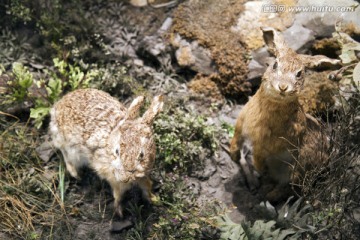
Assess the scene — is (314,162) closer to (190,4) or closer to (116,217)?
(116,217)

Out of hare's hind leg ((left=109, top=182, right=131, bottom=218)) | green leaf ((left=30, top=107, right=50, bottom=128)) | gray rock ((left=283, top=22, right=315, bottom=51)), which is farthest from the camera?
gray rock ((left=283, top=22, right=315, bottom=51))

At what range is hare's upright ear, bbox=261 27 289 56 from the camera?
522cm

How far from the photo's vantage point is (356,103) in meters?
5.32

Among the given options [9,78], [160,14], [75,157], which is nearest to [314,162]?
[75,157]

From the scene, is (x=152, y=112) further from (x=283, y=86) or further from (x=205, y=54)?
(x=205, y=54)

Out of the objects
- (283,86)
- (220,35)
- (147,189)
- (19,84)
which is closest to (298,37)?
(220,35)

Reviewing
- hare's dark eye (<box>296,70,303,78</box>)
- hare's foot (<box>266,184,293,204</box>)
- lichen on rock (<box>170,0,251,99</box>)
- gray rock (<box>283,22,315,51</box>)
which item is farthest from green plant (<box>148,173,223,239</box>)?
gray rock (<box>283,22,315,51</box>)

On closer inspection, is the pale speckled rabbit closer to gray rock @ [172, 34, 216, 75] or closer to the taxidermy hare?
the taxidermy hare

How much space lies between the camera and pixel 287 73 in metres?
4.93

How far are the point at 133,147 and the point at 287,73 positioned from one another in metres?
1.69

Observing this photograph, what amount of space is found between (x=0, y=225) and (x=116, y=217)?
132 cm

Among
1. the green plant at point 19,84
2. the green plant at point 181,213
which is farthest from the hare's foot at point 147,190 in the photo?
the green plant at point 19,84

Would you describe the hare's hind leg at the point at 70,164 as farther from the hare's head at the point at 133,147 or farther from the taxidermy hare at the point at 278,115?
the taxidermy hare at the point at 278,115

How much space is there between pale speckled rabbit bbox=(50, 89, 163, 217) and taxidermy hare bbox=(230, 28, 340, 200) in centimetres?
107
